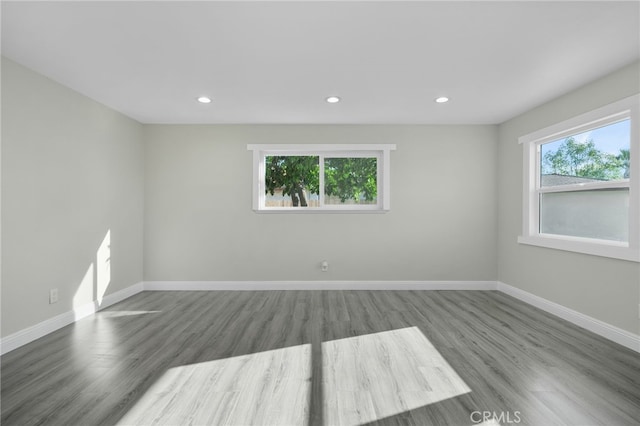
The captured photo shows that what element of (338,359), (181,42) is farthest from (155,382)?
(181,42)

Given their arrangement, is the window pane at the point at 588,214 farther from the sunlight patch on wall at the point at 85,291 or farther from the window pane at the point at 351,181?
the sunlight patch on wall at the point at 85,291

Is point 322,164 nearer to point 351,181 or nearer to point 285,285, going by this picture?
point 351,181

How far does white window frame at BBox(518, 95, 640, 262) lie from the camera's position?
2.58 m

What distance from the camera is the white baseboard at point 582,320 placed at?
102 inches

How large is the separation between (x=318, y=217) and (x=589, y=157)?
314 cm

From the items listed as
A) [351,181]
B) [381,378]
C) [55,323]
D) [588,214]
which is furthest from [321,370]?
[588,214]

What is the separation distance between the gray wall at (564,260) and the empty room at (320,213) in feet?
0.07

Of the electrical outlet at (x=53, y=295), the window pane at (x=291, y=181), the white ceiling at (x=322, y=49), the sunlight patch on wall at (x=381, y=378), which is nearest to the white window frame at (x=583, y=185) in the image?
the white ceiling at (x=322, y=49)

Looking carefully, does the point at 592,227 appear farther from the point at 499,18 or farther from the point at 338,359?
the point at 338,359

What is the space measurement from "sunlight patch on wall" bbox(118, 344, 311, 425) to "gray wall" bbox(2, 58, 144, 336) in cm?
169

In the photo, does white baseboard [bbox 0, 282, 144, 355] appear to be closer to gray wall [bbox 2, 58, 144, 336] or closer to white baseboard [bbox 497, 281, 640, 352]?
gray wall [bbox 2, 58, 144, 336]

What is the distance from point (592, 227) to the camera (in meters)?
3.05

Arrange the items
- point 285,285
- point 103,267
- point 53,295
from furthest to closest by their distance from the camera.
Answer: point 285,285 → point 103,267 → point 53,295

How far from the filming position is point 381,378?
2.08m
